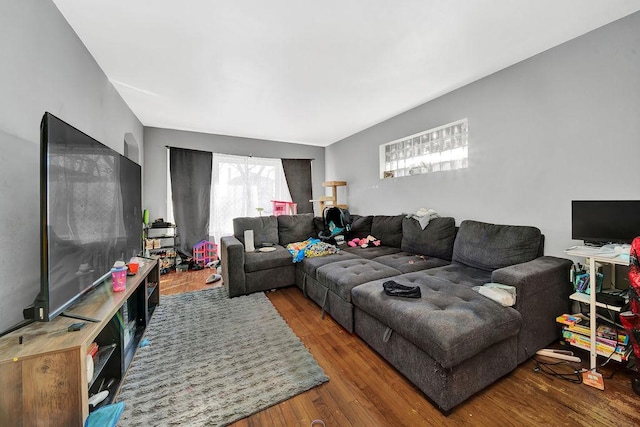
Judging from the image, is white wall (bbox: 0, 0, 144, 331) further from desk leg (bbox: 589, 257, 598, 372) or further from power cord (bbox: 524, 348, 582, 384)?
desk leg (bbox: 589, 257, 598, 372)

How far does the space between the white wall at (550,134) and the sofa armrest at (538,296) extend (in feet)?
1.34

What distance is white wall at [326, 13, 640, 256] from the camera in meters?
1.70

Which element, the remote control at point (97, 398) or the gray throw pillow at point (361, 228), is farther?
the gray throw pillow at point (361, 228)

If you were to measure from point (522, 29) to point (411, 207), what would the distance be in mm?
2067

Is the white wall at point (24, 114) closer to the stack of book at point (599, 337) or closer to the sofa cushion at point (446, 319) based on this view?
the sofa cushion at point (446, 319)

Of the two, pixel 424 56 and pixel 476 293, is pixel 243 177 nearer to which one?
pixel 424 56

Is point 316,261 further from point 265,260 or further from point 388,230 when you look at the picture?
point 388,230

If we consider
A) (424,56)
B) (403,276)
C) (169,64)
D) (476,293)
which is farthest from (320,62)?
(476,293)

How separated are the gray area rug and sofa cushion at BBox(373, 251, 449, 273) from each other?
1229 mm

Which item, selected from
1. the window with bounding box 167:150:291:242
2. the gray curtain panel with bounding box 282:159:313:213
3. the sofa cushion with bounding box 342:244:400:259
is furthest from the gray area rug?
the gray curtain panel with bounding box 282:159:313:213

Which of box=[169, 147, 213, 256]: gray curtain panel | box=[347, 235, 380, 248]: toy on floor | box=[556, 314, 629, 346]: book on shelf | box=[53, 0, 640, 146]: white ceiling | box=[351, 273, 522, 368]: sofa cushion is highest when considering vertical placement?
box=[53, 0, 640, 146]: white ceiling

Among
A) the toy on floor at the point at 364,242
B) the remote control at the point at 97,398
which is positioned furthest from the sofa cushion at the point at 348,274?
the remote control at the point at 97,398

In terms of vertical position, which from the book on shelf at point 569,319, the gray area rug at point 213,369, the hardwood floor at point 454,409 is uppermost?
the book on shelf at point 569,319

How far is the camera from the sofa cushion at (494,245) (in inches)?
79.5
